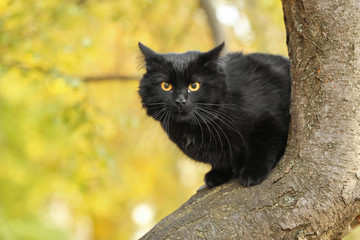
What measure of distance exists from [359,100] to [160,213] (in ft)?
25.6

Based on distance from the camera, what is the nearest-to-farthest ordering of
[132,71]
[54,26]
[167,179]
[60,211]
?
1. [54,26]
2. [132,71]
3. [167,179]
4. [60,211]

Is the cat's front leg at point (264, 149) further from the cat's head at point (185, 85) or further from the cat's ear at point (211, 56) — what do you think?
the cat's ear at point (211, 56)

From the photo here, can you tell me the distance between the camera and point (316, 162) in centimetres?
195

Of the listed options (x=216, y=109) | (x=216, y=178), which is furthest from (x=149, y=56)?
(x=216, y=178)

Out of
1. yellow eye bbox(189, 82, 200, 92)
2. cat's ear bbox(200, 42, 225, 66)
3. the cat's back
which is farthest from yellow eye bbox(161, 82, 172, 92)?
the cat's back

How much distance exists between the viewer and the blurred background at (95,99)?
4281 mm

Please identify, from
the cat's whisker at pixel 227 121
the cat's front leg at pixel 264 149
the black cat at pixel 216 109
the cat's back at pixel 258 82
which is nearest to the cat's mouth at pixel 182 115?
the black cat at pixel 216 109

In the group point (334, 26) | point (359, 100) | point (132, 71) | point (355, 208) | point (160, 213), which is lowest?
point (355, 208)

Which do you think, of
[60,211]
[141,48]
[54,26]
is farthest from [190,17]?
[60,211]

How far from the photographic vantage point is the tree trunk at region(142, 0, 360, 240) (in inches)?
74.5

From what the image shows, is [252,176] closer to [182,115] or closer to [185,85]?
[182,115]

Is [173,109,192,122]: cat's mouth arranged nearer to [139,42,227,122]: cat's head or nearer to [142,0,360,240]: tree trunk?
[139,42,227,122]: cat's head

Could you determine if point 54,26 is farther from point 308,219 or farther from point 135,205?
point 135,205

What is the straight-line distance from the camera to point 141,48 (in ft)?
8.95
